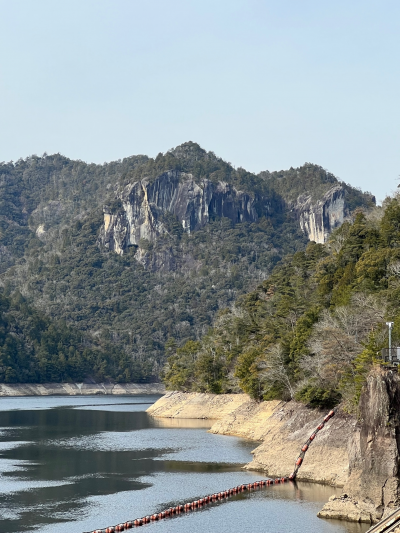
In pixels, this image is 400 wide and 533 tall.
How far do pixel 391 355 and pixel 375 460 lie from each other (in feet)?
17.9

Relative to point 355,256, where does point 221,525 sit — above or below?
below

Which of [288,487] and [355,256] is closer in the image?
[288,487]

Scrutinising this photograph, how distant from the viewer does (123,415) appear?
122 m

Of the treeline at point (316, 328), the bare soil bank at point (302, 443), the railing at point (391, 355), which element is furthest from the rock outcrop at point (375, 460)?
the treeline at point (316, 328)

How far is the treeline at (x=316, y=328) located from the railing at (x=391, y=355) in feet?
15.7

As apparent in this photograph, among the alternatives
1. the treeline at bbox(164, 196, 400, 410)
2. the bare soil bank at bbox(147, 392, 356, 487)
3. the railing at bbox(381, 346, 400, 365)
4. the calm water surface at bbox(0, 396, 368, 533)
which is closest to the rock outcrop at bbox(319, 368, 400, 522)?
the calm water surface at bbox(0, 396, 368, 533)

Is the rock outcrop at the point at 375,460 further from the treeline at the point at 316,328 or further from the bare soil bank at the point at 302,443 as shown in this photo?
the treeline at the point at 316,328

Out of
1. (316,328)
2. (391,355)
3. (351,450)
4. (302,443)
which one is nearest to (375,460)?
(351,450)

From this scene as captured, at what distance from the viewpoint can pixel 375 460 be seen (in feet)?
128

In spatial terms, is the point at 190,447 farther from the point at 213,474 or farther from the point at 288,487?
the point at 288,487

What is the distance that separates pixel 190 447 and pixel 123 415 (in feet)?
171

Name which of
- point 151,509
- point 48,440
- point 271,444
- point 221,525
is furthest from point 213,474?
point 48,440

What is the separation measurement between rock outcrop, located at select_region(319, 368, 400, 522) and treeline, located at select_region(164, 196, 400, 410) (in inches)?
306

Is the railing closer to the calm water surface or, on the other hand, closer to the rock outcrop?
the rock outcrop
